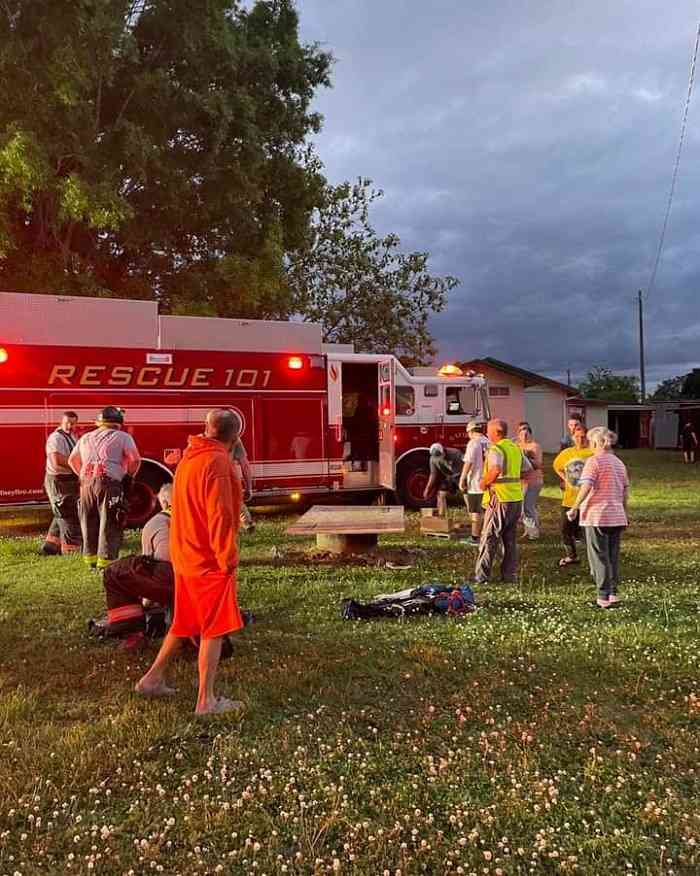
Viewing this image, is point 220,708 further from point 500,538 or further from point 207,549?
point 500,538

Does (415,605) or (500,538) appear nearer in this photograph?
(415,605)

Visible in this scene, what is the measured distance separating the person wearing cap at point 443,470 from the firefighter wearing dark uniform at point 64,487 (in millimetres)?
5355

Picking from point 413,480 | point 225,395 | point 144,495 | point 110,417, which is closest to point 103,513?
point 110,417

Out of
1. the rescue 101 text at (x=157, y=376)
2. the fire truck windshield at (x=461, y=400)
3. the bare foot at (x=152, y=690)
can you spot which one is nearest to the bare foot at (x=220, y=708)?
the bare foot at (x=152, y=690)

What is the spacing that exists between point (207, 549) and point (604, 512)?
3.79 meters

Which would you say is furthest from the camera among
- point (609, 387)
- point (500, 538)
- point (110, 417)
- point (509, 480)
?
point (609, 387)

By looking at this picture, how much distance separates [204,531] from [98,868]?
1.70 m

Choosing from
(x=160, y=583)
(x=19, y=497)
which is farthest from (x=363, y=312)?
(x=160, y=583)

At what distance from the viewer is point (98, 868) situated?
2.65 m

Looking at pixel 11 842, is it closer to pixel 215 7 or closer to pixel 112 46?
pixel 112 46

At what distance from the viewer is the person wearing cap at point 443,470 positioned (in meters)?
10.9

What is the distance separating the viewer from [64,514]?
27.8 feet

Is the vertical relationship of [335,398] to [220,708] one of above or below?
above

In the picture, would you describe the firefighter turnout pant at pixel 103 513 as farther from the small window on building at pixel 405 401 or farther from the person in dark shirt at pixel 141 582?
the small window on building at pixel 405 401
